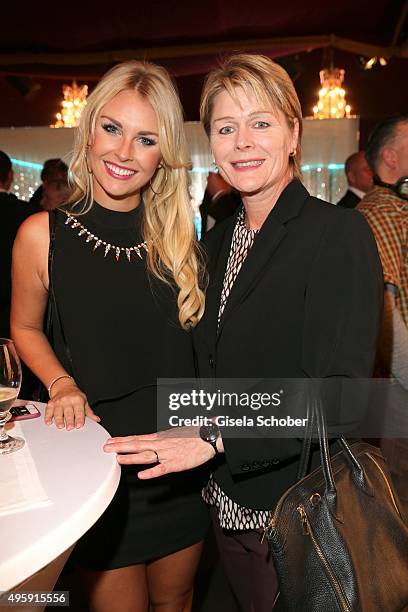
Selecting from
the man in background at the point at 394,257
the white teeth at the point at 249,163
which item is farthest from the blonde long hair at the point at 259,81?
the man in background at the point at 394,257

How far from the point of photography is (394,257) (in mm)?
2498

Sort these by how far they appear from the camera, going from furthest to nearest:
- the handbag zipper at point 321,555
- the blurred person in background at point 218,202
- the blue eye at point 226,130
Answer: the blurred person in background at point 218,202
the blue eye at point 226,130
the handbag zipper at point 321,555

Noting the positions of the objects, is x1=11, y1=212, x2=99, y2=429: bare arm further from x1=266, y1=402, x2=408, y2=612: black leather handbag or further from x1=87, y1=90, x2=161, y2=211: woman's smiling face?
x1=266, y1=402, x2=408, y2=612: black leather handbag

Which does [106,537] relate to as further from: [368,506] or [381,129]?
[381,129]

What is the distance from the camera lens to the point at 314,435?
1.22 meters

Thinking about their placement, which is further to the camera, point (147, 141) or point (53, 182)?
point (53, 182)

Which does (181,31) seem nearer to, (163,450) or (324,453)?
(163,450)

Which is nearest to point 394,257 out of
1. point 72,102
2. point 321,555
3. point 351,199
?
point 321,555

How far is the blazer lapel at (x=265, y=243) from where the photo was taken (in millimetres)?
1544

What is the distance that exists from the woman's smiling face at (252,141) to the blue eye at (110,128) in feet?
1.10

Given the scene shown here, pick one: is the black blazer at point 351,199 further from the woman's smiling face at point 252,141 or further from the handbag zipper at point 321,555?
the handbag zipper at point 321,555

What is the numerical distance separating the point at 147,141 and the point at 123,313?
53cm

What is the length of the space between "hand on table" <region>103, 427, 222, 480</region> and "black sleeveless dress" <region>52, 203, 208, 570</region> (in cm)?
36

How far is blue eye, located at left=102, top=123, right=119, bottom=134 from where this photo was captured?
6.10 feet
